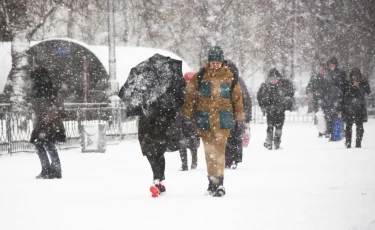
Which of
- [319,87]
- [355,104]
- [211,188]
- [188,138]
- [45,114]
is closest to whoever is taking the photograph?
[211,188]

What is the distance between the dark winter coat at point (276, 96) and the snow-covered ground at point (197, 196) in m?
1.74

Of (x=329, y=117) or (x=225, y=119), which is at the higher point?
(x=225, y=119)

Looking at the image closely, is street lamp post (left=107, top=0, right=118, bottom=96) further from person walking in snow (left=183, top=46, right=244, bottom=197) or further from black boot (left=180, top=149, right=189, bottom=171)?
person walking in snow (left=183, top=46, right=244, bottom=197)

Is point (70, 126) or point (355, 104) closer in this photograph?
point (355, 104)

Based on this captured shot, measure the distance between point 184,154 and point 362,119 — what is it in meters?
5.04

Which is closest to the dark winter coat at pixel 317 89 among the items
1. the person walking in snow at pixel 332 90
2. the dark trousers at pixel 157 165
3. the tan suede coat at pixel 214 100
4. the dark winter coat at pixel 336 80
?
the person walking in snow at pixel 332 90

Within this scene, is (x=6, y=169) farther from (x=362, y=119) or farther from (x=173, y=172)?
(x=362, y=119)

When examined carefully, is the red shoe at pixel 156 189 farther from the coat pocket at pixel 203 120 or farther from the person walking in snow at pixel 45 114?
the person walking in snow at pixel 45 114

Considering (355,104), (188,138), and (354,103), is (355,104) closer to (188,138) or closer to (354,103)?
(354,103)

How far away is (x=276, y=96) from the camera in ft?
43.6

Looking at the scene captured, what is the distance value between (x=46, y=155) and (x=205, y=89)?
3409mm

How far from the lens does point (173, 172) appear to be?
9.75 meters

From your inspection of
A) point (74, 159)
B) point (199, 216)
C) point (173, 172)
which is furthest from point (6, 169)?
point (199, 216)

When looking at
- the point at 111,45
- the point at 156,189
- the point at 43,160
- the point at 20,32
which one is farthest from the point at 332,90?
the point at 156,189
